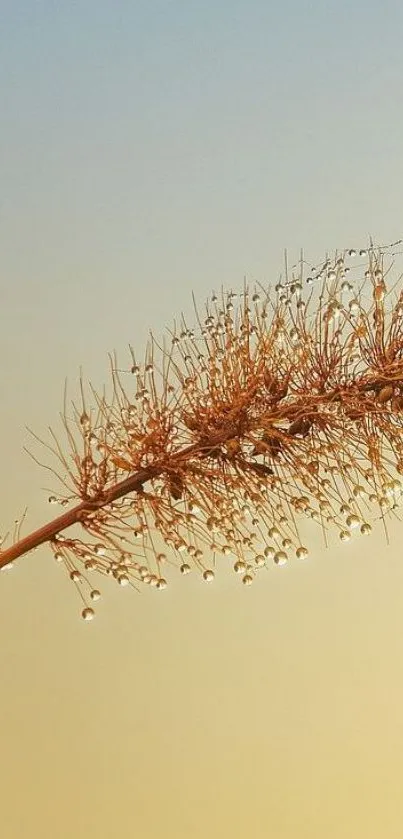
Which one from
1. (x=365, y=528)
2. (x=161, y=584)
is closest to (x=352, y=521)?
(x=365, y=528)

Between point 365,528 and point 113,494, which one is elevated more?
point 113,494

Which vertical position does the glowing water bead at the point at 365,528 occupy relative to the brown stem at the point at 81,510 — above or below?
below

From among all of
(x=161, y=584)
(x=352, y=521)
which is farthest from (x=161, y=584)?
(x=352, y=521)

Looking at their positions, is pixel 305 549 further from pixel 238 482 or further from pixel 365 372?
pixel 365 372

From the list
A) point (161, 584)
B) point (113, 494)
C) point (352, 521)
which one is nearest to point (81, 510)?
point (113, 494)

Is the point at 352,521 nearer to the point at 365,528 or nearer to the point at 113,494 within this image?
the point at 365,528

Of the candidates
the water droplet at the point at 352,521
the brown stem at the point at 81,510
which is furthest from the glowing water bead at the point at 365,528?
the brown stem at the point at 81,510

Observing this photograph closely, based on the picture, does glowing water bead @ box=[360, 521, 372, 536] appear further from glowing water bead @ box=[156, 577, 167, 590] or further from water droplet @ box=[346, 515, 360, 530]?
glowing water bead @ box=[156, 577, 167, 590]

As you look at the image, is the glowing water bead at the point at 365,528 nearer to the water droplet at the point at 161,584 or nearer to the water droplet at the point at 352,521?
the water droplet at the point at 352,521

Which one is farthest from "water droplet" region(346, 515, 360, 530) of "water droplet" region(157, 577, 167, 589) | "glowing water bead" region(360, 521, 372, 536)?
"water droplet" region(157, 577, 167, 589)

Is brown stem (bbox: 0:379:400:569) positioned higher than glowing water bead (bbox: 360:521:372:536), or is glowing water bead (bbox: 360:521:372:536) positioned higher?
brown stem (bbox: 0:379:400:569)

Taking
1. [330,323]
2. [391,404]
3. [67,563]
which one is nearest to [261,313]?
[330,323]

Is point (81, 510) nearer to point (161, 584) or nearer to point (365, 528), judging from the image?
point (161, 584)
